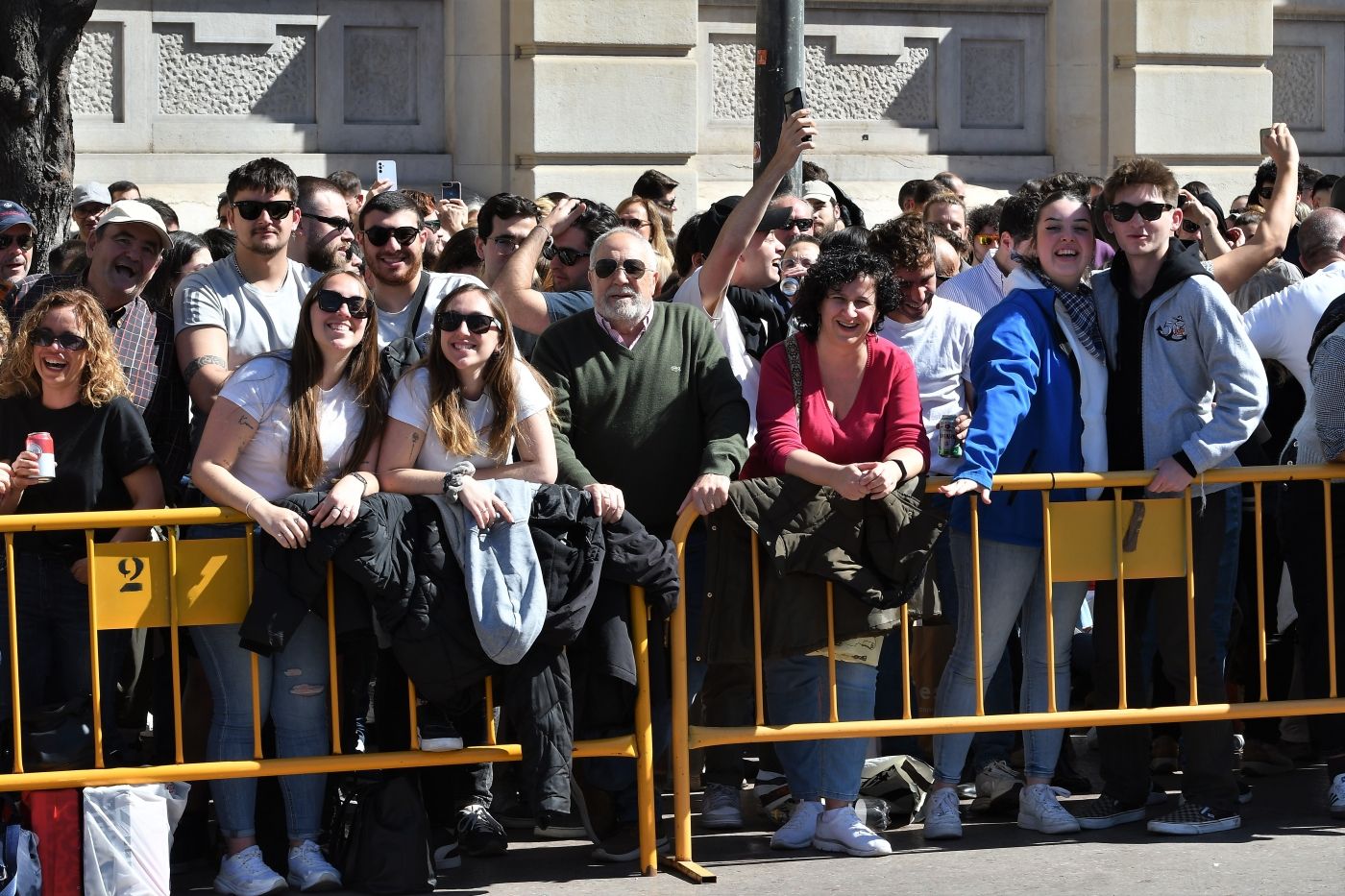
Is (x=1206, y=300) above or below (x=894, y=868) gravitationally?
above

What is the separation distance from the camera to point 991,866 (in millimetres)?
6363

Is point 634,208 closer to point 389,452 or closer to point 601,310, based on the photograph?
point 601,310

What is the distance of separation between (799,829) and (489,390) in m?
1.84

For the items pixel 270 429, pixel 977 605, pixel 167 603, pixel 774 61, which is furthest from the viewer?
pixel 774 61

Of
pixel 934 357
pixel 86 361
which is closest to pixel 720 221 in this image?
pixel 934 357

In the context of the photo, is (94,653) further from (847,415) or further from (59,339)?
(847,415)

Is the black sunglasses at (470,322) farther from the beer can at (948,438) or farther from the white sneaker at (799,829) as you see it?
the white sneaker at (799,829)

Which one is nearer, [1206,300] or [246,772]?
[246,772]

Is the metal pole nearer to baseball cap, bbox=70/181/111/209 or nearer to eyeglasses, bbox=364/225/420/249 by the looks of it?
eyeglasses, bbox=364/225/420/249

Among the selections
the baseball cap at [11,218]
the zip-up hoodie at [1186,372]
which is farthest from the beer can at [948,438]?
the baseball cap at [11,218]

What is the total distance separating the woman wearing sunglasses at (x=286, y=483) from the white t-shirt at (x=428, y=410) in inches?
5.5

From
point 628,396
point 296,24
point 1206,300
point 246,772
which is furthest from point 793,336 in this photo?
point 296,24

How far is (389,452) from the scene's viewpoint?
20.4 feet

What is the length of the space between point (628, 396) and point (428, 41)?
8443 millimetres
